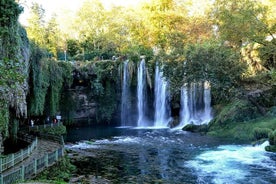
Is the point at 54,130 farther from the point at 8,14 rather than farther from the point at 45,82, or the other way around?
the point at 8,14

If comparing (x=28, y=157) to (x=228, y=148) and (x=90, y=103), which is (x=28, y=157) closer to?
(x=228, y=148)

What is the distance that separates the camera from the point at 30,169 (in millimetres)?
16375

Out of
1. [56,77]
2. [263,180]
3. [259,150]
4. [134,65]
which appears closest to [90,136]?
[56,77]

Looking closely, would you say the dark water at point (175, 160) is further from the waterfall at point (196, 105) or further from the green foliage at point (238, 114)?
the waterfall at point (196, 105)

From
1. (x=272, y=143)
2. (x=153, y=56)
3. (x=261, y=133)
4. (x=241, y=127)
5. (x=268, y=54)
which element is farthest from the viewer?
(x=153, y=56)

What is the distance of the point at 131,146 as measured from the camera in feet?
94.1

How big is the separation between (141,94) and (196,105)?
7.73m

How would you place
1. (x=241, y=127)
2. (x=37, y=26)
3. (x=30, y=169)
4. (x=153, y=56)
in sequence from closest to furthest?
(x=30, y=169) < (x=241, y=127) < (x=153, y=56) < (x=37, y=26)

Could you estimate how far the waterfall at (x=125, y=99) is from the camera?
47050 mm

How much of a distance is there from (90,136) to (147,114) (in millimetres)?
13370

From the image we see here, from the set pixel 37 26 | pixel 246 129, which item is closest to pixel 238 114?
pixel 246 129

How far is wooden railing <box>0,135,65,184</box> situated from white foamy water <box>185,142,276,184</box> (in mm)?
7747

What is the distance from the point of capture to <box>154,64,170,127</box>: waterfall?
45.6 metres

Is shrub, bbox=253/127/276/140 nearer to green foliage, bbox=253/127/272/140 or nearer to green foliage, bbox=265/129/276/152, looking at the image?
green foliage, bbox=253/127/272/140
